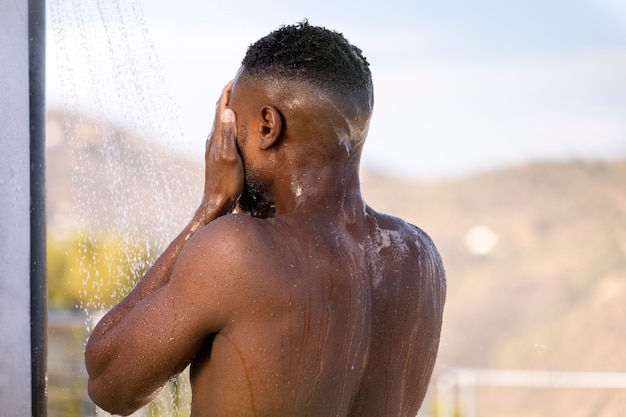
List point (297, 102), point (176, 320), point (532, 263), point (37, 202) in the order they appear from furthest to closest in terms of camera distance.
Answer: point (532, 263)
point (37, 202)
point (297, 102)
point (176, 320)

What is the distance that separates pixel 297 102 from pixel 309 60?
0.08 m

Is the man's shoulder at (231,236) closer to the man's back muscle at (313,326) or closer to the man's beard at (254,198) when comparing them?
the man's back muscle at (313,326)

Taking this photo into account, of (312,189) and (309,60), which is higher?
(309,60)

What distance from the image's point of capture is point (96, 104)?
8.13 ft

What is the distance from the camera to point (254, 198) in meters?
1.61

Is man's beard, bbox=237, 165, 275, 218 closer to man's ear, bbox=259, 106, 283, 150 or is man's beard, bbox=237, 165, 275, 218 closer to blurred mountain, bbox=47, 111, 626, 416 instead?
man's ear, bbox=259, 106, 283, 150

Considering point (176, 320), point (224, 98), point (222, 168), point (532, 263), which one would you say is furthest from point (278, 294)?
point (532, 263)

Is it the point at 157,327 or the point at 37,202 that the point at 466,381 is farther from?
the point at 157,327

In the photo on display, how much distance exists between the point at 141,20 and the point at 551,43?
1547 centimetres

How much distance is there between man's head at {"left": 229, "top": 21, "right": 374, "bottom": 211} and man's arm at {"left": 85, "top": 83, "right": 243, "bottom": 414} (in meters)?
0.04

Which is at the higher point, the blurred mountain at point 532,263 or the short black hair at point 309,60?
the short black hair at point 309,60

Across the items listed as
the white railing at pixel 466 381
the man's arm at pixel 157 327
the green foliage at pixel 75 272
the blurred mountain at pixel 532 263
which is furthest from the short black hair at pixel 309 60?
the blurred mountain at pixel 532 263

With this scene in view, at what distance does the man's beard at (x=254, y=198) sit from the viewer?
1576 mm

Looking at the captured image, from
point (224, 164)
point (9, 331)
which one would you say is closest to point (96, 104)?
point (9, 331)
